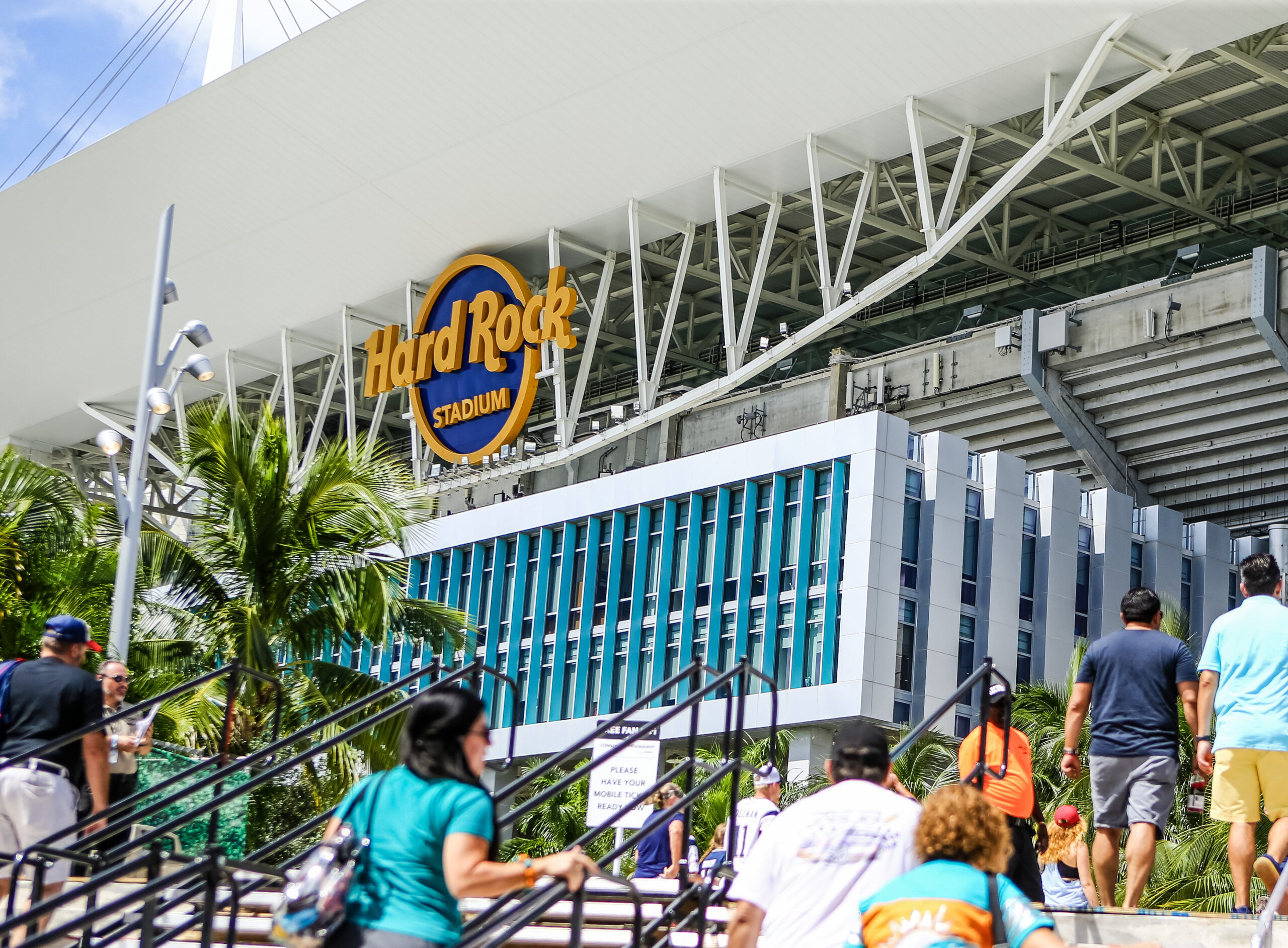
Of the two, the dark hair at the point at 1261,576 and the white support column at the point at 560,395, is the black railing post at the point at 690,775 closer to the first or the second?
the dark hair at the point at 1261,576

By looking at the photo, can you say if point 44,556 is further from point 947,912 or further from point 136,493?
point 947,912

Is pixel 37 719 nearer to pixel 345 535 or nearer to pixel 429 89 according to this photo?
pixel 345 535

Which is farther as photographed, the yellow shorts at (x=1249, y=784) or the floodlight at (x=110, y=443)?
the floodlight at (x=110, y=443)

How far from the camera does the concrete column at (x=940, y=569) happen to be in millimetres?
38406

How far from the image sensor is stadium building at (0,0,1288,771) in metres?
27.6

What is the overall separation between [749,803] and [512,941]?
10.1 ft

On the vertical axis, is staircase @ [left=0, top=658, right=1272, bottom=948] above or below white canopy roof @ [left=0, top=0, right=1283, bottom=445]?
below

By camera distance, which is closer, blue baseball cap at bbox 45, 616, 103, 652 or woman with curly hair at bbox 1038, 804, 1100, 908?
blue baseball cap at bbox 45, 616, 103, 652

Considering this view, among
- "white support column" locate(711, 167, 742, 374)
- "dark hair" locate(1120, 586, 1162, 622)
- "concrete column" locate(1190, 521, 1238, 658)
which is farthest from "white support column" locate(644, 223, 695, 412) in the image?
"dark hair" locate(1120, 586, 1162, 622)

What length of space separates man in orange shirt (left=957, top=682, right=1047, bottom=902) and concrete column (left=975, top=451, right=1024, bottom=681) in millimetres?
30887

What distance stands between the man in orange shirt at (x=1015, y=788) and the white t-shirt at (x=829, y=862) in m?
3.12

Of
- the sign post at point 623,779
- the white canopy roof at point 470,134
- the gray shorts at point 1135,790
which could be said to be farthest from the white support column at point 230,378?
the gray shorts at point 1135,790

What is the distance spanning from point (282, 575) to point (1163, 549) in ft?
96.3

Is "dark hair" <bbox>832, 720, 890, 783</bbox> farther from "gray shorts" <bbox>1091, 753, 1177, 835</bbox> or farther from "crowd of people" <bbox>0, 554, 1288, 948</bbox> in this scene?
"gray shorts" <bbox>1091, 753, 1177, 835</bbox>
